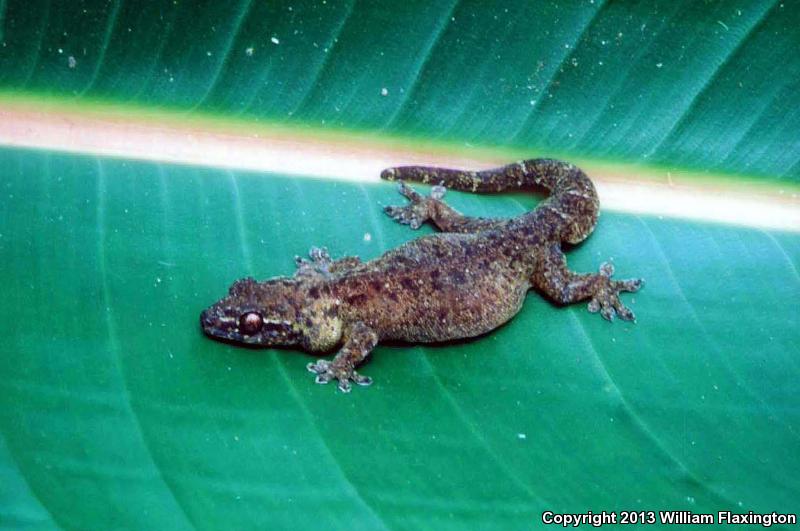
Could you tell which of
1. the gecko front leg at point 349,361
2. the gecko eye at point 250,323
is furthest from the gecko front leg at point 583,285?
the gecko eye at point 250,323

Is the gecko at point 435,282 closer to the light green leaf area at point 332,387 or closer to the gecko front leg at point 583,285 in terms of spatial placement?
the gecko front leg at point 583,285

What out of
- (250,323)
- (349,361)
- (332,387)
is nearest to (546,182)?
(349,361)

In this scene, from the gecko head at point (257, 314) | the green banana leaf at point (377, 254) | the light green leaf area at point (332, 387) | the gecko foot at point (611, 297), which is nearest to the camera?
the light green leaf area at point (332, 387)

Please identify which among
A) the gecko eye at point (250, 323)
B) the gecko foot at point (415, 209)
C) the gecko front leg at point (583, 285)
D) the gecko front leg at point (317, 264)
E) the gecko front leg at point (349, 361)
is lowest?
the gecko eye at point (250, 323)

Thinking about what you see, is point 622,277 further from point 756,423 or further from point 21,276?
point 21,276

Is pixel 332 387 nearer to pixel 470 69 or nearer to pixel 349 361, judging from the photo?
pixel 349 361

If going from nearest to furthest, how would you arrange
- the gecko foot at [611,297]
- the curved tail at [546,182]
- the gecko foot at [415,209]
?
the gecko foot at [611,297]
the curved tail at [546,182]
the gecko foot at [415,209]
